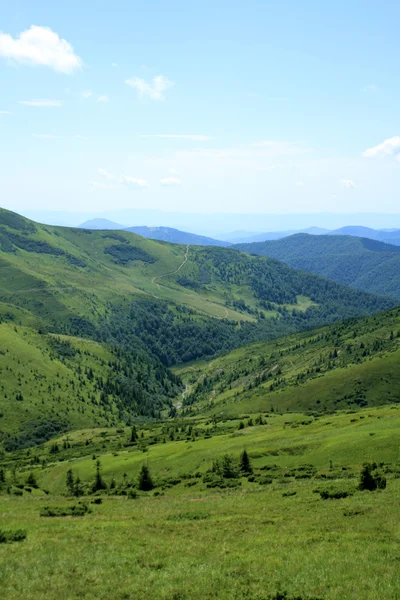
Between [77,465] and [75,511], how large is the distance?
1977 inches

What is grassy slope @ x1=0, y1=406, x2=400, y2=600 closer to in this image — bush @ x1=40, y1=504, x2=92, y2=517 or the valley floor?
the valley floor

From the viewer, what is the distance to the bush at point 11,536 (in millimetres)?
33406

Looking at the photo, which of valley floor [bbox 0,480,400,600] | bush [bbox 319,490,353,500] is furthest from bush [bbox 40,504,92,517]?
bush [bbox 319,490,353,500]

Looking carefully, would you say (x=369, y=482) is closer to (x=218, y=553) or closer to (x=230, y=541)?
(x=230, y=541)

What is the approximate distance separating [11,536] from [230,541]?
16.5 meters

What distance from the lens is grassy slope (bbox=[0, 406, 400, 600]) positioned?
2352cm

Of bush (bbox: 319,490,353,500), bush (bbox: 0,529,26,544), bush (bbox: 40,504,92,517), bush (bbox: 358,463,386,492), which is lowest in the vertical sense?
bush (bbox: 40,504,92,517)

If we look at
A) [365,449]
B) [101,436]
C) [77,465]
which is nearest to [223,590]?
[365,449]

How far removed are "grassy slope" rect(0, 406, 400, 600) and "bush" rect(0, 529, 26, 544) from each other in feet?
3.20

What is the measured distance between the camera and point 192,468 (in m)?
70.8

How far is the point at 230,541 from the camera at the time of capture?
103ft

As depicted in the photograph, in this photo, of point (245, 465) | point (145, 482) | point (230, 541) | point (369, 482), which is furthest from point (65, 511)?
point (369, 482)

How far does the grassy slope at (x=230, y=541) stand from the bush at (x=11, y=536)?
975 mm

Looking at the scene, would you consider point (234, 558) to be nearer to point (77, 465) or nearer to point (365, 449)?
point (365, 449)
